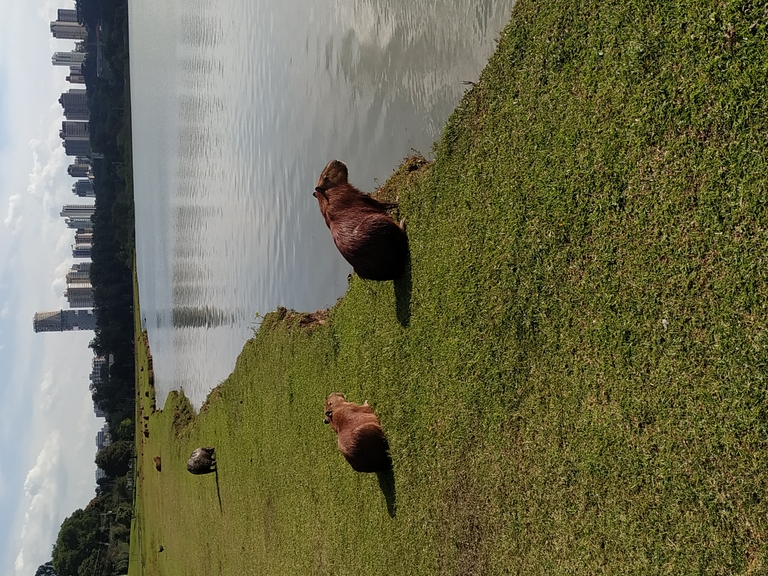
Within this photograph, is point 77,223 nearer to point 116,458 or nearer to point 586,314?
point 116,458

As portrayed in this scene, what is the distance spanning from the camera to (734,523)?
3.13 metres

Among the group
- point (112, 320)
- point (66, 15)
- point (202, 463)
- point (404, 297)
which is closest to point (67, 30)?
point (66, 15)

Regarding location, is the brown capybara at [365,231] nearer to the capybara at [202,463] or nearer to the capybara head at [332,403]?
the capybara head at [332,403]

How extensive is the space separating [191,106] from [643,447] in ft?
74.3

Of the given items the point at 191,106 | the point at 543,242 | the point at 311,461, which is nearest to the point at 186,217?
the point at 191,106

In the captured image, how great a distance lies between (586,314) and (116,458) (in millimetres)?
42867

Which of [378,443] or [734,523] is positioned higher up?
[734,523]

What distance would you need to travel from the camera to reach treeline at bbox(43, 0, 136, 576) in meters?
43.6

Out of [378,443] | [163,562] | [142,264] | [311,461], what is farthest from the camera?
[142,264]

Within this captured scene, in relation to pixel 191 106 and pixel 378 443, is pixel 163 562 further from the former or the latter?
pixel 378 443

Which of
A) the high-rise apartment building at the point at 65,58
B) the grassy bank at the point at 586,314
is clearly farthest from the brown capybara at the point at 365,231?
the high-rise apartment building at the point at 65,58

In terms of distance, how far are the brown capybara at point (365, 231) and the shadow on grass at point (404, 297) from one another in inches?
2.9

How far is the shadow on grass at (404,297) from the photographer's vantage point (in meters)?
6.50

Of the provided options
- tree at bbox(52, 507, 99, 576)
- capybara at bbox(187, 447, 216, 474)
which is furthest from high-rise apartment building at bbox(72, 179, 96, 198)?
capybara at bbox(187, 447, 216, 474)
